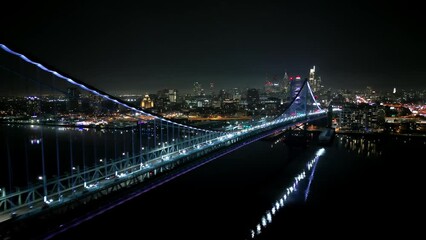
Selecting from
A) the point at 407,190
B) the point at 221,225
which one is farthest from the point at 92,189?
the point at 407,190

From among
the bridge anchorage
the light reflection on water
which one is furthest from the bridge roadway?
the light reflection on water

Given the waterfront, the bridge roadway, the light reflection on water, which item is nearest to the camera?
the bridge roadway

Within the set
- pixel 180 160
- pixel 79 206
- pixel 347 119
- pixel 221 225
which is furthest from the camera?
pixel 347 119

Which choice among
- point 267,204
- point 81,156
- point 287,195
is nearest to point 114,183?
point 267,204

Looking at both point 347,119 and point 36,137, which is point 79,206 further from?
point 347,119

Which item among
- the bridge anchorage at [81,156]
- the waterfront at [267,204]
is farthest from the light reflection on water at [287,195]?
the bridge anchorage at [81,156]

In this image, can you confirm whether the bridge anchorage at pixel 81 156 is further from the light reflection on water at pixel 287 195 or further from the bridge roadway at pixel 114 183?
the light reflection on water at pixel 287 195

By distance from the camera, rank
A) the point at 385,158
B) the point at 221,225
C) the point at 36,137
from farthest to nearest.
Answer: the point at 36,137, the point at 385,158, the point at 221,225

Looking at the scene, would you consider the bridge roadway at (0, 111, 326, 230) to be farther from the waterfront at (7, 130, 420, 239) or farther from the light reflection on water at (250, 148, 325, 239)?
the light reflection on water at (250, 148, 325, 239)
